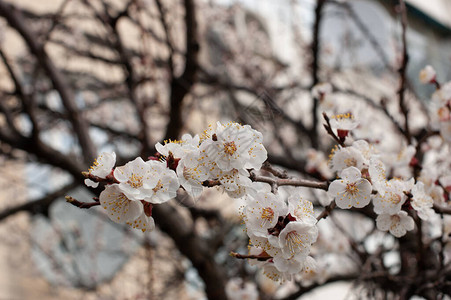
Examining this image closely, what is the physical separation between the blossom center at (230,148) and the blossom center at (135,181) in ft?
0.52

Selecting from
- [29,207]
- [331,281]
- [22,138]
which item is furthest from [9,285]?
[331,281]

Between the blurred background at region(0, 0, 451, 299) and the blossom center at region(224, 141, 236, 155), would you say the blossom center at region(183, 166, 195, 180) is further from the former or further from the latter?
the blurred background at region(0, 0, 451, 299)

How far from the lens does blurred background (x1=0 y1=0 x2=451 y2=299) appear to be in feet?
7.11

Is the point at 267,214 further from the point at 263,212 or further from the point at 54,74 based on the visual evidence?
the point at 54,74

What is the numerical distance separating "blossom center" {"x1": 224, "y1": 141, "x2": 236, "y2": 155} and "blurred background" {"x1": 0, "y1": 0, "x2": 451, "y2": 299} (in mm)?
271

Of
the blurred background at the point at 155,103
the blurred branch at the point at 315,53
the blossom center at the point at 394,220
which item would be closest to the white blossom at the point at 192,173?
the blurred background at the point at 155,103

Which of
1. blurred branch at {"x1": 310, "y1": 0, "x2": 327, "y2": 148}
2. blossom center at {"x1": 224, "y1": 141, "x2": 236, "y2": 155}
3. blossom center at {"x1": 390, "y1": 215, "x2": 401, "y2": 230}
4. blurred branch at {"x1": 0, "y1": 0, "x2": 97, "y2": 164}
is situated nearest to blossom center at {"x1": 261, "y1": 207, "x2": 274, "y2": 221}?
blossom center at {"x1": 224, "y1": 141, "x2": 236, "y2": 155}

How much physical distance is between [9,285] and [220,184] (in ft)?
18.0

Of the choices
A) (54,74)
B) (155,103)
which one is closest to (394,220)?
(54,74)

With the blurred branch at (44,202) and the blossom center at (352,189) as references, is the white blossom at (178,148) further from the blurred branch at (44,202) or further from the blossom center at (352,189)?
the blurred branch at (44,202)

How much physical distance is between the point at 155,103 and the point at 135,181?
220 centimetres

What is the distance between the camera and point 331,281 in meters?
2.25

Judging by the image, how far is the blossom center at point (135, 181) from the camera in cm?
73

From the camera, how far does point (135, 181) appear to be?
0.74m
